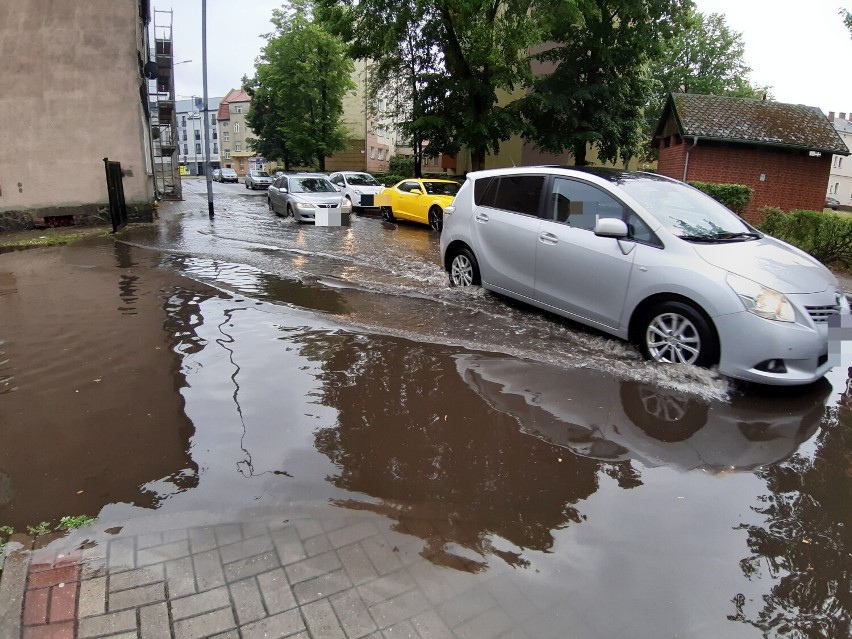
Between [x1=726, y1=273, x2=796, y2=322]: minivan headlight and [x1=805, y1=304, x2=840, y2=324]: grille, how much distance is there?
0.60 feet

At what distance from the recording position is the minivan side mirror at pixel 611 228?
5.15 meters

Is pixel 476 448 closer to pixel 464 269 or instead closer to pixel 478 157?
pixel 464 269

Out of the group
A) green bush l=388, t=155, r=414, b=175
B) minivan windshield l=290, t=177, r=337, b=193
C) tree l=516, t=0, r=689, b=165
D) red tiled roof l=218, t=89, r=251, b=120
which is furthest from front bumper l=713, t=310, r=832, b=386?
red tiled roof l=218, t=89, r=251, b=120

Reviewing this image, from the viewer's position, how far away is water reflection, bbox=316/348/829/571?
305cm

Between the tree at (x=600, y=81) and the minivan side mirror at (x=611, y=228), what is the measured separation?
14958 mm

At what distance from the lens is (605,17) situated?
18.9 m

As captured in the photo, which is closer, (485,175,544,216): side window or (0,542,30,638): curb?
(0,542,30,638): curb

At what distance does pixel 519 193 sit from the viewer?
660cm

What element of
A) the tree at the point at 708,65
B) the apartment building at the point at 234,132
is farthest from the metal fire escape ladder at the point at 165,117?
the apartment building at the point at 234,132

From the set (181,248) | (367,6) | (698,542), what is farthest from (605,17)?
(698,542)

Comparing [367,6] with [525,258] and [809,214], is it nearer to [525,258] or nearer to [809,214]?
[809,214]

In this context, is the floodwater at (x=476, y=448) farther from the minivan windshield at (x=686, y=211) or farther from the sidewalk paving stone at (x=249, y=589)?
the minivan windshield at (x=686, y=211)

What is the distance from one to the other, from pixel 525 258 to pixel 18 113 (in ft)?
45.8

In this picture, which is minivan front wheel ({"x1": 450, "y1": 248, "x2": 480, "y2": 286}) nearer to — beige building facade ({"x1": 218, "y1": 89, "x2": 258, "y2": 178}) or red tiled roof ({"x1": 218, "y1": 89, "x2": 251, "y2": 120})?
beige building facade ({"x1": 218, "y1": 89, "x2": 258, "y2": 178})
